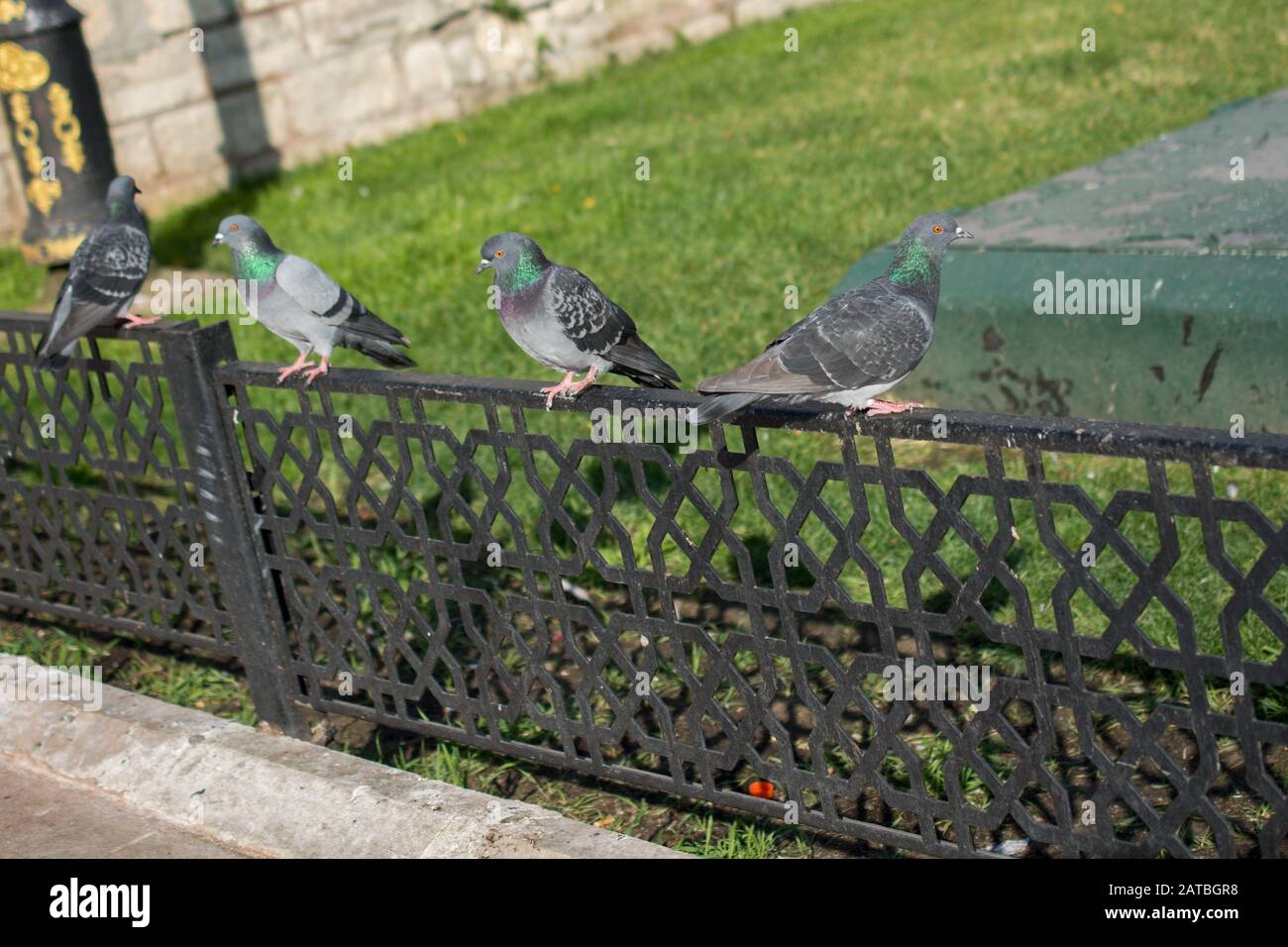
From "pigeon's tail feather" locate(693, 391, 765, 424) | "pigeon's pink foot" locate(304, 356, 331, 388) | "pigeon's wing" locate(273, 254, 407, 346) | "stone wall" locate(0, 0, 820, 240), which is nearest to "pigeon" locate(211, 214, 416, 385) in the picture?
"pigeon's wing" locate(273, 254, 407, 346)

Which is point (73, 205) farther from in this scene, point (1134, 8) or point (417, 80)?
point (1134, 8)

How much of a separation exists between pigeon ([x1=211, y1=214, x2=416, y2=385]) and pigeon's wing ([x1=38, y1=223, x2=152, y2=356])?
0.53 meters

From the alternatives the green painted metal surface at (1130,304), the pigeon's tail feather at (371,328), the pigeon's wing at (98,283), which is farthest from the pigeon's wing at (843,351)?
the pigeon's wing at (98,283)

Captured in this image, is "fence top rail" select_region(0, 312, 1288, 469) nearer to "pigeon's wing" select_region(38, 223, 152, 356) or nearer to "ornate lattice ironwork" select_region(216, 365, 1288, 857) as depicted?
"ornate lattice ironwork" select_region(216, 365, 1288, 857)

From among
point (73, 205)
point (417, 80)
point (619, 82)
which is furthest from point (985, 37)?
point (73, 205)

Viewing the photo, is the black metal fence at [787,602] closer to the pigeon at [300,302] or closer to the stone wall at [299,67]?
the pigeon at [300,302]

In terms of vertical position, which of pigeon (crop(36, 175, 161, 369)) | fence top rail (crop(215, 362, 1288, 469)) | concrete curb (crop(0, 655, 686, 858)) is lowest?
concrete curb (crop(0, 655, 686, 858))

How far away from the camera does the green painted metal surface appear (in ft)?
16.3

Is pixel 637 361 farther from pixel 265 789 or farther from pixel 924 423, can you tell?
pixel 265 789

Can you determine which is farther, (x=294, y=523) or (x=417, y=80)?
(x=417, y=80)

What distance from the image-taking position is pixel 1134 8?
11.3m

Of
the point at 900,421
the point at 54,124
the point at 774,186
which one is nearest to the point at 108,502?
the point at 900,421

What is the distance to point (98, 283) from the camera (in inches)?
177
